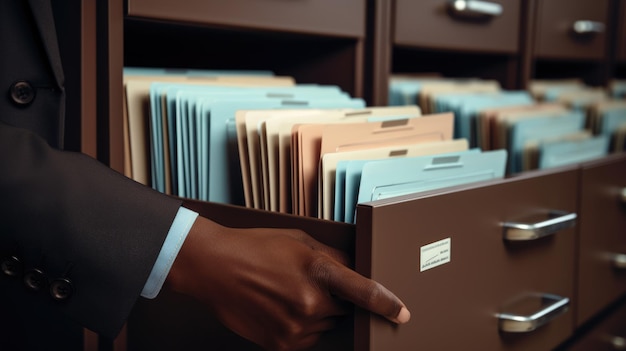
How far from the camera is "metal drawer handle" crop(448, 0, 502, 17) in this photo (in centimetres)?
111

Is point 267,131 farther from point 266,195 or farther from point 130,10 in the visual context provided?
point 130,10

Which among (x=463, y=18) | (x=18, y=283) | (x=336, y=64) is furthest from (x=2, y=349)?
(x=463, y=18)

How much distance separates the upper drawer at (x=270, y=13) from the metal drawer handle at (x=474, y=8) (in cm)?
21

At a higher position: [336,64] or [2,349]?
[336,64]

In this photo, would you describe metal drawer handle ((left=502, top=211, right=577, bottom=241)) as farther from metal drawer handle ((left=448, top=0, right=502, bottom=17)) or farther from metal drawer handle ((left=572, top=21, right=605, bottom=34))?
metal drawer handle ((left=572, top=21, right=605, bottom=34))

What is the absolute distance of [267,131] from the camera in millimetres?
686

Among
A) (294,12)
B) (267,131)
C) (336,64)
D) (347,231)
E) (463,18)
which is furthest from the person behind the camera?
(463,18)

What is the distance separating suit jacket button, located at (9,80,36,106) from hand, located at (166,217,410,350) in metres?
0.22

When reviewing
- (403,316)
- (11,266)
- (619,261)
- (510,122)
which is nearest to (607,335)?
(619,261)

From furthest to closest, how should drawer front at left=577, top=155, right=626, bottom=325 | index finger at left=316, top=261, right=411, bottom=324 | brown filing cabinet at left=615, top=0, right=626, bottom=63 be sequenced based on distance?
brown filing cabinet at left=615, top=0, right=626, bottom=63 → drawer front at left=577, top=155, right=626, bottom=325 → index finger at left=316, top=261, right=411, bottom=324

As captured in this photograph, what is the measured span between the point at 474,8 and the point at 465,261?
0.61 m

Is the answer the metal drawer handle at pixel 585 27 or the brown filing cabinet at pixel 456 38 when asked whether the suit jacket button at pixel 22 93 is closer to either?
the brown filing cabinet at pixel 456 38

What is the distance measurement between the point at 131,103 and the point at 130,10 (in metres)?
0.11

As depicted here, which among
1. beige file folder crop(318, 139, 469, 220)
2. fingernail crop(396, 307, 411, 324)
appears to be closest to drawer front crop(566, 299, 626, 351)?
beige file folder crop(318, 139, 469, 220)
